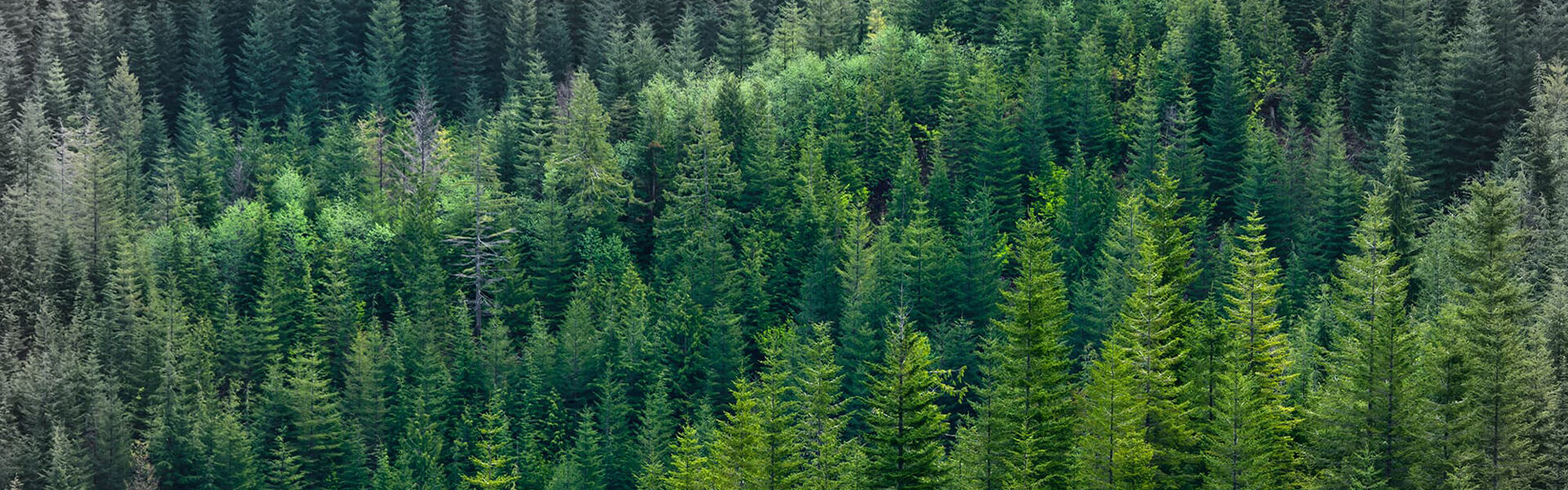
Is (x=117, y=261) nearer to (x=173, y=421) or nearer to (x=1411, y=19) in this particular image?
(x=173, y=421)

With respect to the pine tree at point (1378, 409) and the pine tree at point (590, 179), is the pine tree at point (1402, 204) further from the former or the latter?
the pine tree at point (590, 179)

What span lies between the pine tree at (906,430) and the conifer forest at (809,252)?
186 mm

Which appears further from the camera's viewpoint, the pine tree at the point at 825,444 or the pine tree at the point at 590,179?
the pine tree at the point at 590,179

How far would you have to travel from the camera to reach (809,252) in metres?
97.9

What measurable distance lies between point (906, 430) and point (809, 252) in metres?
37.8

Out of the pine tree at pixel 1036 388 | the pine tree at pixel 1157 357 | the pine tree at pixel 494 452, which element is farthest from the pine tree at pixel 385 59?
the pine tree at pixel 1157 357

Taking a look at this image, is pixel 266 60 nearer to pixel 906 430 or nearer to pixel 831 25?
pixel 831 25

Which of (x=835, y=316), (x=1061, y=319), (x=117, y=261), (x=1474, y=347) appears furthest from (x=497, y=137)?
(x=1474, y=347)

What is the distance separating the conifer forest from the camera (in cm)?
6575

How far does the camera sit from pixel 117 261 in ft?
352

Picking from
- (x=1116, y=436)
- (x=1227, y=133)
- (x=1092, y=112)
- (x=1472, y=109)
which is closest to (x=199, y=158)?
(x=1092, y=112)

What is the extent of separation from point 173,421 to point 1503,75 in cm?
7915

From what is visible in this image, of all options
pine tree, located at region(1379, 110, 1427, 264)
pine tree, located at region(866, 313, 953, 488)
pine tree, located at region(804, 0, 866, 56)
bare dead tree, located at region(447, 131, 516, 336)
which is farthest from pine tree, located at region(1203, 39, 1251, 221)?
pine tree, located at region(866, 313, 953, 488)

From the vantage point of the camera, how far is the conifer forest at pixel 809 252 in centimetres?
6575
